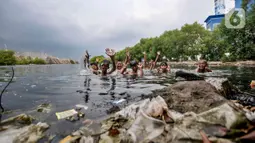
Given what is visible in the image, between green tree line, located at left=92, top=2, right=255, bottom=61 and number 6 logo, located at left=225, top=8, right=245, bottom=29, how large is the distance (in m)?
0.64

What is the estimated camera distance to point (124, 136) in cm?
269

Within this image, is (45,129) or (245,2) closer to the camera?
(45,129)

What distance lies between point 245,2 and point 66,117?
35.0 meters

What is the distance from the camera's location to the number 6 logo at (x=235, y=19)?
89.6 feet

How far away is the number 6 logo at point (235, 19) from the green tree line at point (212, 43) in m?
0.64

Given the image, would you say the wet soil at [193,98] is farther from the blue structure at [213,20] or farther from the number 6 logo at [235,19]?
the blue structure at [213,20]

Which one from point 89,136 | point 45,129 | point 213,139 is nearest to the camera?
point 213,139

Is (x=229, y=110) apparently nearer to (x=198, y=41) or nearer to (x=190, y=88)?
(x=190, y=88)

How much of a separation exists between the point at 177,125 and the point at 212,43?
141 ft

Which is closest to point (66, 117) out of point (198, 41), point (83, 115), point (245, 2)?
point (83, 115)

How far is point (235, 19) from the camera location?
29.2 m

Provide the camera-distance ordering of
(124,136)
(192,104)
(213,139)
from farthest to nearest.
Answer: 1. (192,104)
2. (124,136)
3. (213,139)

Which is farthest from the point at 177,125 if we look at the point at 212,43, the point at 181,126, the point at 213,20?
the point at 213,20

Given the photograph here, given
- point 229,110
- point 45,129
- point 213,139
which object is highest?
point 229,110
